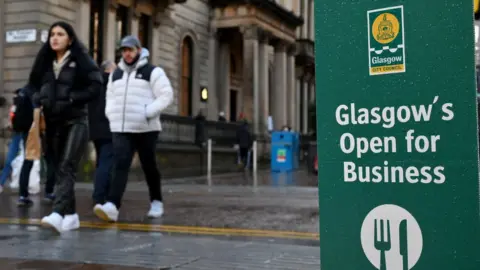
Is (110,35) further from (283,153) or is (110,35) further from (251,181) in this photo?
(251,181)

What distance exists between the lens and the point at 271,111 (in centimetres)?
3419

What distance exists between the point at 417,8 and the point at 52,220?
4244 millimetres

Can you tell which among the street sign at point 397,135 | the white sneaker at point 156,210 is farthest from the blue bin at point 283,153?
the street sign at point 397,135

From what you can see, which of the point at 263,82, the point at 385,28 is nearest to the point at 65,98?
the point at 385,28

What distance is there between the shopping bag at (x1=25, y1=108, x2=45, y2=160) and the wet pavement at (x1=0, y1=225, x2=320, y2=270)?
78 cm

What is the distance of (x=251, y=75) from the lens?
30219mm

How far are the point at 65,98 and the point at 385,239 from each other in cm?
412

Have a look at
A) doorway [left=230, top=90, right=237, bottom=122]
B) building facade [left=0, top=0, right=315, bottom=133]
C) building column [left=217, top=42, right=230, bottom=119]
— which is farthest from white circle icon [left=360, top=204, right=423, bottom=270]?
doorway [left=230, top=90, right=237, bottom=122]

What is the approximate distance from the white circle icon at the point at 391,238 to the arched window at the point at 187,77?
24873 mm

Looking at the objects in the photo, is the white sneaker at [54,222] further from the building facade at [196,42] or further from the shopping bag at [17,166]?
the building facade at [196,42]

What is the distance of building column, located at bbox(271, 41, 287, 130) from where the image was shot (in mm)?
33812

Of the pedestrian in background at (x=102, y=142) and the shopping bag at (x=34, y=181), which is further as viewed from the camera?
the shopping bag at (x=34, y=181)

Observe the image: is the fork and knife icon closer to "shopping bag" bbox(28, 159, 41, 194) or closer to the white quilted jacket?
the white quilted jacket

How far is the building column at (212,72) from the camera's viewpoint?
1150 inches
